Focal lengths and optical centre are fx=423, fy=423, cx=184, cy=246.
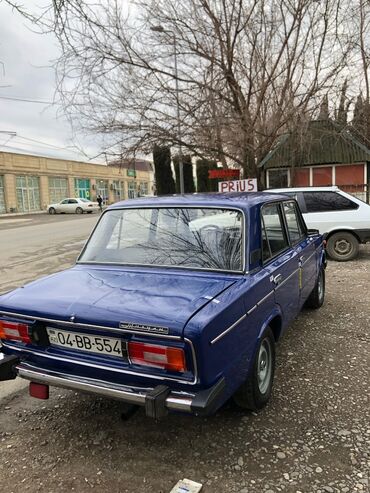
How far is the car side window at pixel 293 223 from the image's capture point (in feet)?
15.0

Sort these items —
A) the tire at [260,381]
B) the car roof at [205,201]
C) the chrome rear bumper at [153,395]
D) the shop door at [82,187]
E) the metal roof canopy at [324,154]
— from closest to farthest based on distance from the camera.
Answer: the chrome rear bumper at [153,395]
the tire at [260,381]
the car roof at [205,201]
the metal roof canopy at [324,154]
the shop door at [82,187]

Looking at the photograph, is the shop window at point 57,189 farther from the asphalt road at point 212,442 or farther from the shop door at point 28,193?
the asphalt road at point 212,442

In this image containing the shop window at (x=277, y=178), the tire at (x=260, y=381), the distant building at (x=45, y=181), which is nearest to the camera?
the tire at (x=260, y=381)

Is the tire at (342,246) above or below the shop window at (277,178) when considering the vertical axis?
below

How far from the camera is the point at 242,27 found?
11.1 m

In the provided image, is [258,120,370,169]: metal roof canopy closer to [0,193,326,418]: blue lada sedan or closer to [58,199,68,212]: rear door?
[0,193,326,418]: blue lada sedan

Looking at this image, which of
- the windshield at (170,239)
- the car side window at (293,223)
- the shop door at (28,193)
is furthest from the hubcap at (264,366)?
the shop door at (28,193)

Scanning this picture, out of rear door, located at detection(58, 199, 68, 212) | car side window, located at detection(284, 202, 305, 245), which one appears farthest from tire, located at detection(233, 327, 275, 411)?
rear door, located at detection(58, 199, 68, 212)

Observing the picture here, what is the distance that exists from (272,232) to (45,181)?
4309cm

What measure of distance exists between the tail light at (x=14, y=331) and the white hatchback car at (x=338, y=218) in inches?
295

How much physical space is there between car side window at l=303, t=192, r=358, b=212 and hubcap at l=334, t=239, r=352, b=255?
731mm

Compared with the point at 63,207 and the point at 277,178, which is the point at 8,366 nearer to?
the point at 277,178

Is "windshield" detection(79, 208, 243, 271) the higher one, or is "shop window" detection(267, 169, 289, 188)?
"shop window" detection(267, 169, 289, 188)

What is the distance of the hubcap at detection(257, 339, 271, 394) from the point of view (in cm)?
326
